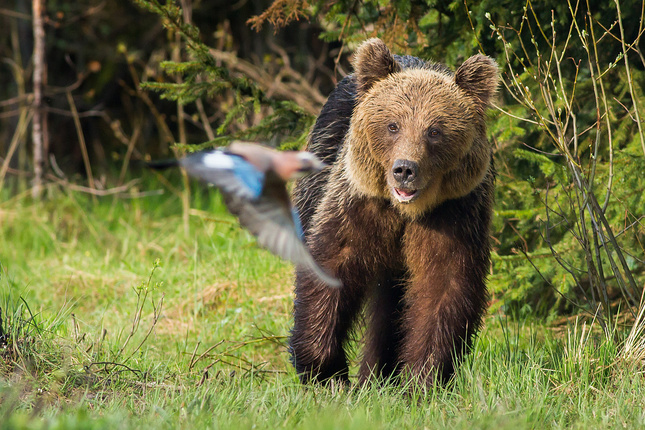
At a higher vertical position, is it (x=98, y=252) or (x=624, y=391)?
(x=624, y=391)

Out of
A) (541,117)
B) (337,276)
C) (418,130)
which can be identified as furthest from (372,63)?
(337,276)

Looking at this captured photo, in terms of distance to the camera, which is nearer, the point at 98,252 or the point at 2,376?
the point at 2,376

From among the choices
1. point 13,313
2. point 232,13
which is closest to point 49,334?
point 13,313

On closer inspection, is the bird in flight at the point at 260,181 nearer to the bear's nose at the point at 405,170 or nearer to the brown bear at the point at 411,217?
the bear's nose at the point at 405,170

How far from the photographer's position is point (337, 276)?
14.8 feet

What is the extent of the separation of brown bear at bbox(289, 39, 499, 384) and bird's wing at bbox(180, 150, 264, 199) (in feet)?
3.51

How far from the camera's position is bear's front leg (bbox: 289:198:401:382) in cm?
450

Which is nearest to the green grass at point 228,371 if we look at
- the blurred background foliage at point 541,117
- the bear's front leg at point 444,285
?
the bear's front leg at point 444,285

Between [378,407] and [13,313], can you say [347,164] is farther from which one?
[13,313]

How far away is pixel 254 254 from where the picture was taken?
7.11 m

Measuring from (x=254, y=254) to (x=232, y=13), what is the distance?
587 centimetres

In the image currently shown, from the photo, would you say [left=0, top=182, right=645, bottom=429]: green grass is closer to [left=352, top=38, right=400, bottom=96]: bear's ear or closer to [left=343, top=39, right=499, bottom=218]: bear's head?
[left=343, top=39, right=499, bottom=218]: bear's head

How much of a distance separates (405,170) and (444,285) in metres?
0.74

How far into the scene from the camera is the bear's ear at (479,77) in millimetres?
4402
